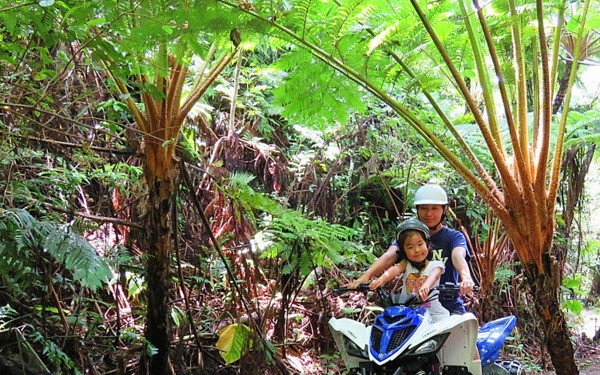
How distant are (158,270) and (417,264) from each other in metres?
1.73

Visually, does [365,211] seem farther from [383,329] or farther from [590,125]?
[383,329]

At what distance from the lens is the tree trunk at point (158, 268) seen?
12.1 ft

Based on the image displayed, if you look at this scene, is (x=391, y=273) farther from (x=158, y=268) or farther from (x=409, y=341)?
(x=158, y=268)

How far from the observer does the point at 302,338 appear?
5.37m

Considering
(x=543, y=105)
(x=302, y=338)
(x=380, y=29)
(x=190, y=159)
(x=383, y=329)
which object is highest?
(x=380, y=29)

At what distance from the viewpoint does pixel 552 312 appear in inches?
145

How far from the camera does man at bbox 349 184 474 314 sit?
12.5 ft

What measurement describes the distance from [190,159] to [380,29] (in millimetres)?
2563

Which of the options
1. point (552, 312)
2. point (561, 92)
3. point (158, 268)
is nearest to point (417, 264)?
point (552, 312)

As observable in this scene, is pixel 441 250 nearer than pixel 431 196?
Yes

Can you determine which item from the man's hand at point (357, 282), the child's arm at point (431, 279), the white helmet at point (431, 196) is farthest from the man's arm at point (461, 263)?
the man's hand at point (357, 282)

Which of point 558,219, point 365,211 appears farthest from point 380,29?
point 558,219

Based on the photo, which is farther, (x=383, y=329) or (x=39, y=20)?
(x=383, y=329)

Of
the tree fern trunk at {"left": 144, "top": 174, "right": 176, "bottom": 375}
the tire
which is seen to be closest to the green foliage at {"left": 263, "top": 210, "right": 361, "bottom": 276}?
the tree fern trunk at {"left": 144, "top": 174, "right": 176, "bottom": 375}
